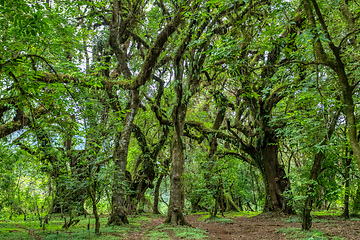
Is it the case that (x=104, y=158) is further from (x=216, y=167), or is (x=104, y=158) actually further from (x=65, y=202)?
(x=216, y=167)

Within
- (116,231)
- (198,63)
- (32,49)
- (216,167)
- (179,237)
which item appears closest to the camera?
(32,49)

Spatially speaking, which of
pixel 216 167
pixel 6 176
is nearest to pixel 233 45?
pixel 216 167

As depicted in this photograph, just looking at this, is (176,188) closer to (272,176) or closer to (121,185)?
(121,185)

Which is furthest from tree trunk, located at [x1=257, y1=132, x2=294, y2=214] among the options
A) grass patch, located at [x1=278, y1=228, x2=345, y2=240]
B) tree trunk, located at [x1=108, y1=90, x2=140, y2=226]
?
tree trunk, located at [x1=108, y1=90, x2=140, y2=226]

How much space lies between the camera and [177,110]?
27.2 feet

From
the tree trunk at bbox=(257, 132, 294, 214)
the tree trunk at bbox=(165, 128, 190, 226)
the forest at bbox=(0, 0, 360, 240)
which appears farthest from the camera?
the tree trunk at bbox=(257, 132, 294, 214)

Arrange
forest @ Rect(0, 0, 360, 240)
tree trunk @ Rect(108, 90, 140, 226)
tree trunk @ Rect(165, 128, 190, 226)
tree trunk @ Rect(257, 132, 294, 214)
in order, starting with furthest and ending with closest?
tree trunk @ Rect(257, 132, 294, 214)
tree trunk @ Rect(108, 90, 140, 226)
tree trunk @ Rect(165, 128, 190, 226)
forest @ Rect(0, 0, 360, 240)

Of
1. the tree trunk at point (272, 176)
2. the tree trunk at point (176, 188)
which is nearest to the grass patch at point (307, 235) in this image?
the tree trunk at point (176, 188)

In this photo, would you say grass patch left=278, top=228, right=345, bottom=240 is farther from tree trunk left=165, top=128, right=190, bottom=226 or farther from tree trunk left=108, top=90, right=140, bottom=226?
tree trunk left=108, top=90, right=140, bottom=226

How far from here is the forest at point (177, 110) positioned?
161 inches

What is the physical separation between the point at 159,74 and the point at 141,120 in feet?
9.78

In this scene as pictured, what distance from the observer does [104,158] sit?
6082mm

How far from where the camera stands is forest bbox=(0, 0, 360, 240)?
409 centimetres

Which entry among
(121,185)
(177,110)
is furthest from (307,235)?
(121,185)
